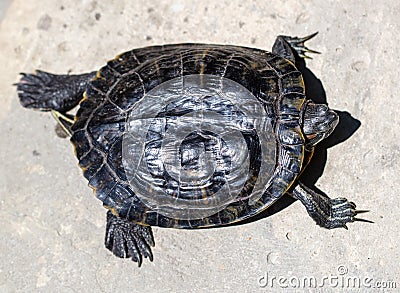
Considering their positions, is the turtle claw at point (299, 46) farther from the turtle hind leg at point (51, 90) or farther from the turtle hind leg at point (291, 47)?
the turtle hind leg at point (51, 90)

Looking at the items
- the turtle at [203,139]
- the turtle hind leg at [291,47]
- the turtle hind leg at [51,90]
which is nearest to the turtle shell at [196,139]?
the turtle at [203,139]

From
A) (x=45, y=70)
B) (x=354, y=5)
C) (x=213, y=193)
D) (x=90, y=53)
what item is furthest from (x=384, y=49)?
(x=45, y=70)

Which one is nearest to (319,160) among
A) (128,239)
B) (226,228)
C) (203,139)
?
(226,228)

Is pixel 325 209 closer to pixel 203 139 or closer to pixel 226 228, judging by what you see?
pixel 226 228

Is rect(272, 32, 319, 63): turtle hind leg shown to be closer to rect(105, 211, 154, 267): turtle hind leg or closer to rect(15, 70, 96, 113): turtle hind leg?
rect(15, 70, 96, 113): turtle hind leg

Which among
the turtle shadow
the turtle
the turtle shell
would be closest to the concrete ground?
the turtle shadow

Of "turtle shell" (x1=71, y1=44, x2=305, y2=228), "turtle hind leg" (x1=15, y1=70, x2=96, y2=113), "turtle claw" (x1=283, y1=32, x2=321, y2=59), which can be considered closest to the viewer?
"turtle shell" (x1=71, y1=44, x2=305, y2=228)
